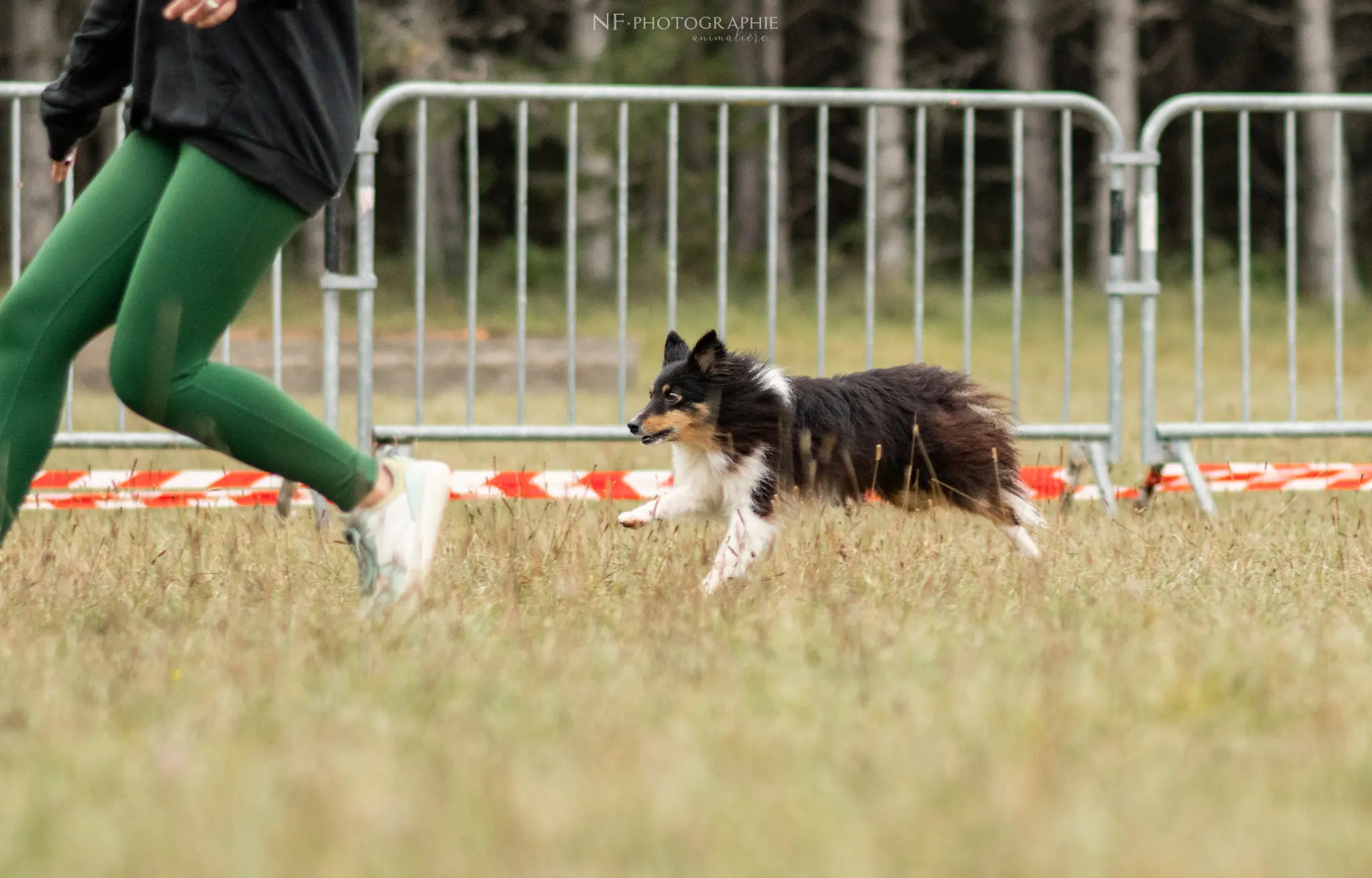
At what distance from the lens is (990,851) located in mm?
2006

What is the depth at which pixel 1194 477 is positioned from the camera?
20.1 feet

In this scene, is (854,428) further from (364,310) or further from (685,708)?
(685,708)

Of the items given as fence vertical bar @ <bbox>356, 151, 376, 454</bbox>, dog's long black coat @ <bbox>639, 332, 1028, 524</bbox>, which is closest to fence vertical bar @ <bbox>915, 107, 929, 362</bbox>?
dog's long black coat @ <bbox>639, 332, 1028, 524</bbox>

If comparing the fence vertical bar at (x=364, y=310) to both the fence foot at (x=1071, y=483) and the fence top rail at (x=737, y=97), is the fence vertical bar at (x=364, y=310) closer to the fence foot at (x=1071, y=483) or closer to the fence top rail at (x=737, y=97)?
the fence top rail at (x=737, y=97)

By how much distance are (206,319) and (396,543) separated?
0.60 meters

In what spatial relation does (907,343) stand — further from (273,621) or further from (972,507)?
(273,621)

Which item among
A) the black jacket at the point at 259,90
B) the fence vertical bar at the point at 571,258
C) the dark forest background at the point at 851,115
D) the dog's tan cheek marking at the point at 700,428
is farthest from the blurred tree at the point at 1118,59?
the black jacket at the point at 259,90

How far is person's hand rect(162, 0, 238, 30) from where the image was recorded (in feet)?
10.0

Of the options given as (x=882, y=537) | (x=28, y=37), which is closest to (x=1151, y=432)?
(x=882, y=537)

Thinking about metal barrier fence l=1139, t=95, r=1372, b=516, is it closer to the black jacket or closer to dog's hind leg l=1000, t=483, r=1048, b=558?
dog's hind leg l=1000, t=483, r=1048, b=558

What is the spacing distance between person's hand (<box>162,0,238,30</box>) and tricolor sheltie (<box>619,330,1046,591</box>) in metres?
2.10

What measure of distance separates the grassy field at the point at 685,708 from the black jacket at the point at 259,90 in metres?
0.90

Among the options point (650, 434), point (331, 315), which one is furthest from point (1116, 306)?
point (331, 315)

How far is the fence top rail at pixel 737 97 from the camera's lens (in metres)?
6.14
